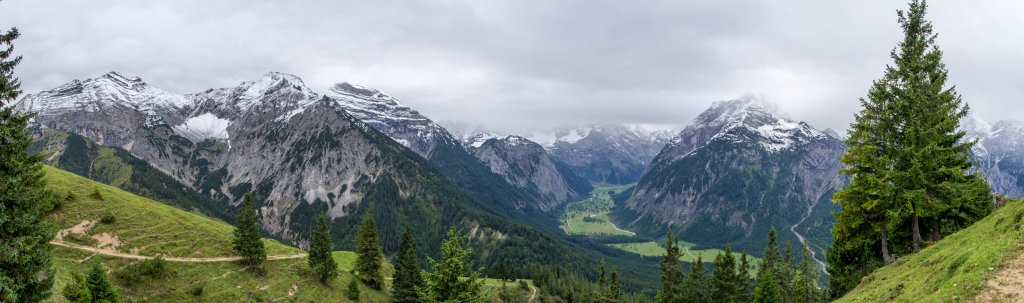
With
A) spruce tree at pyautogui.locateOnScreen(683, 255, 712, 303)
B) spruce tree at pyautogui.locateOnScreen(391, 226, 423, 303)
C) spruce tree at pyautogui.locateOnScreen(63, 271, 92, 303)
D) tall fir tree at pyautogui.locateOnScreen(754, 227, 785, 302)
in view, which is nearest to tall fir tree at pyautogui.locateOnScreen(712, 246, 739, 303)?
tall fir tree at pyautogui.locateOnScreen(754, 227, 785, 302)

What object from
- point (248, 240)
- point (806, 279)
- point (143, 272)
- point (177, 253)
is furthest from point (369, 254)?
point (806, 279)

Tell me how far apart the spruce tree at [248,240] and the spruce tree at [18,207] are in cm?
6307

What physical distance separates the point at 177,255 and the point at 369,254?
36.1 metres

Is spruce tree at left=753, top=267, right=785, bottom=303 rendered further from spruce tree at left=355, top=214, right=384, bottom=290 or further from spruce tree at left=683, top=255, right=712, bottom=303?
spruce tree at left=355, top=214, right=384, bottom=290

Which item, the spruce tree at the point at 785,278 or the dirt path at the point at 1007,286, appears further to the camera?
the spruce tree at the point at 785,278

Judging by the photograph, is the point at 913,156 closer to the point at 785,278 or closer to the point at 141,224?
the point at 785,278

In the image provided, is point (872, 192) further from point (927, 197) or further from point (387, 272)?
point (387, 272)

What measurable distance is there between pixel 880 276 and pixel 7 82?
60.0m

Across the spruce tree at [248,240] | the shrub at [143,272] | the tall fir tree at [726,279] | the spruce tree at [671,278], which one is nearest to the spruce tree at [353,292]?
the spruce tree at [248,240]

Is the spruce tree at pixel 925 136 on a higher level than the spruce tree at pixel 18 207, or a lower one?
higher

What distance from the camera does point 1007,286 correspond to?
22.7 meters

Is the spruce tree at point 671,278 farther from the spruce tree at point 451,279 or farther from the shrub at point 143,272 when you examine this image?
the shrub at point 143,272

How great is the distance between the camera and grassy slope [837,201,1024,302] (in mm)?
24500

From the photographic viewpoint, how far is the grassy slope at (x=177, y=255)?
81.6 m
